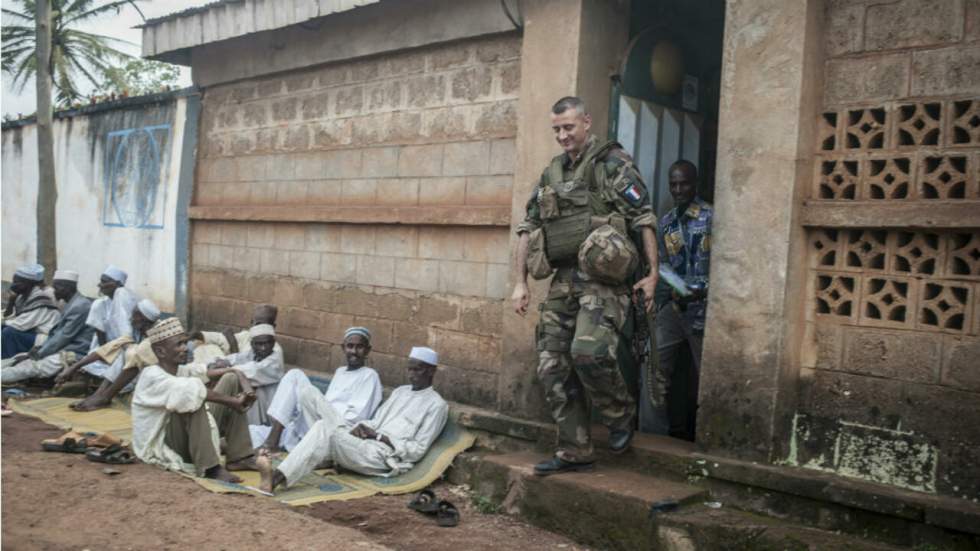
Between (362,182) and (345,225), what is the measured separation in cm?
40

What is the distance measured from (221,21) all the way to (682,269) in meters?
5.05

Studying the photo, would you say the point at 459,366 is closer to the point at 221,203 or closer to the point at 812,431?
the point at 812,431

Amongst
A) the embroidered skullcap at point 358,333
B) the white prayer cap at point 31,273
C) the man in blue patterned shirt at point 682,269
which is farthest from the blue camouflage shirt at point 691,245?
the white prayer cap at point 31,273

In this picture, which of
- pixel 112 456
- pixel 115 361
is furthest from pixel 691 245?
pixel 115 361

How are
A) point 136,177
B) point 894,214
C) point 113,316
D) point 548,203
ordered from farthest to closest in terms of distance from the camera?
point 136,177 → point 113,316 → point 548,203 → point 894,214

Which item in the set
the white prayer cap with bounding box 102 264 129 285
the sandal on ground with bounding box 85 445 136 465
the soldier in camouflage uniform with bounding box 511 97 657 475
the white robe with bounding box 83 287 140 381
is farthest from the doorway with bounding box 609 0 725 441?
the white prayer cap with bounding box 102 264 129 285

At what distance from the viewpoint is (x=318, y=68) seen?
808cm

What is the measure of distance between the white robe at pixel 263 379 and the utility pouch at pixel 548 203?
112 inches

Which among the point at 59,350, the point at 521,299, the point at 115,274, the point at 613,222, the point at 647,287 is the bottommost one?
the point at 59,350

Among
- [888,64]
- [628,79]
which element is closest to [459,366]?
[628,79]

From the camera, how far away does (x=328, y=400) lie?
6.59 meters

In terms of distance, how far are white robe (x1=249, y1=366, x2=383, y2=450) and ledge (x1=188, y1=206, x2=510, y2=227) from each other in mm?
1199

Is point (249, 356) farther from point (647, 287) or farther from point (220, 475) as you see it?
point (647, 287)

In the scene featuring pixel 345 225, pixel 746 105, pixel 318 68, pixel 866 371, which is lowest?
pixel 866 371
